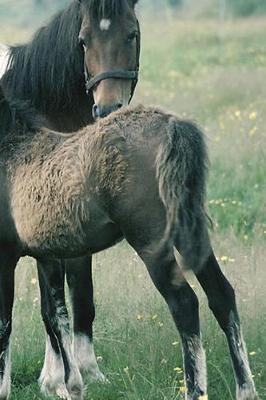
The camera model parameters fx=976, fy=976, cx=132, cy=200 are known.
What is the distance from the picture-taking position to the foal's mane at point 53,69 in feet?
20.2

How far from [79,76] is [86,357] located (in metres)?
1.75

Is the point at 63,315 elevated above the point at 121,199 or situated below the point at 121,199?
below

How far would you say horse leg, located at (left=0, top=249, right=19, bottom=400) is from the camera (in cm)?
512

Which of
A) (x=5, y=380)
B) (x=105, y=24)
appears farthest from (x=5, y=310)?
(x=105, y=24)

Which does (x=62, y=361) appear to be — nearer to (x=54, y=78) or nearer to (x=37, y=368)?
(x=37, y=368)

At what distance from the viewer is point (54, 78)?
20.4ft

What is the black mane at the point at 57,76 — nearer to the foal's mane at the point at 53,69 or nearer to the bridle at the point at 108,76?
the foal's mane at the point at 53,69

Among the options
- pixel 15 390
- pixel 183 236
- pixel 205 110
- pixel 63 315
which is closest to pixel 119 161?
pixel 183 236

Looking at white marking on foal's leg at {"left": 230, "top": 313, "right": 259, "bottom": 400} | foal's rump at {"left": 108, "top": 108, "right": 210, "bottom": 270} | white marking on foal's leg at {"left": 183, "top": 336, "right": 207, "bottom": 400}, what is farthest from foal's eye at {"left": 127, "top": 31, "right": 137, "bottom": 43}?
white marking on foal's leg at {"left": 183, "top": 336, "right": 207, "bottom": 400}

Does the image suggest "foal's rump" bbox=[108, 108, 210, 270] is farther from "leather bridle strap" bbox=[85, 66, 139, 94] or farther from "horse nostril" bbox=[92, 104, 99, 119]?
"leather bridle strap" bbox=[85, 66, 139, 94]

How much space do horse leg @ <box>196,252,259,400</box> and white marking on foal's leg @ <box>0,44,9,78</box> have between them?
2.29 m

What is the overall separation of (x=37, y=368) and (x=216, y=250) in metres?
2.14

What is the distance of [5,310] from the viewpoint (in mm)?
5172

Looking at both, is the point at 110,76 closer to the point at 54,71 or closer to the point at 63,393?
the point at 54,71
